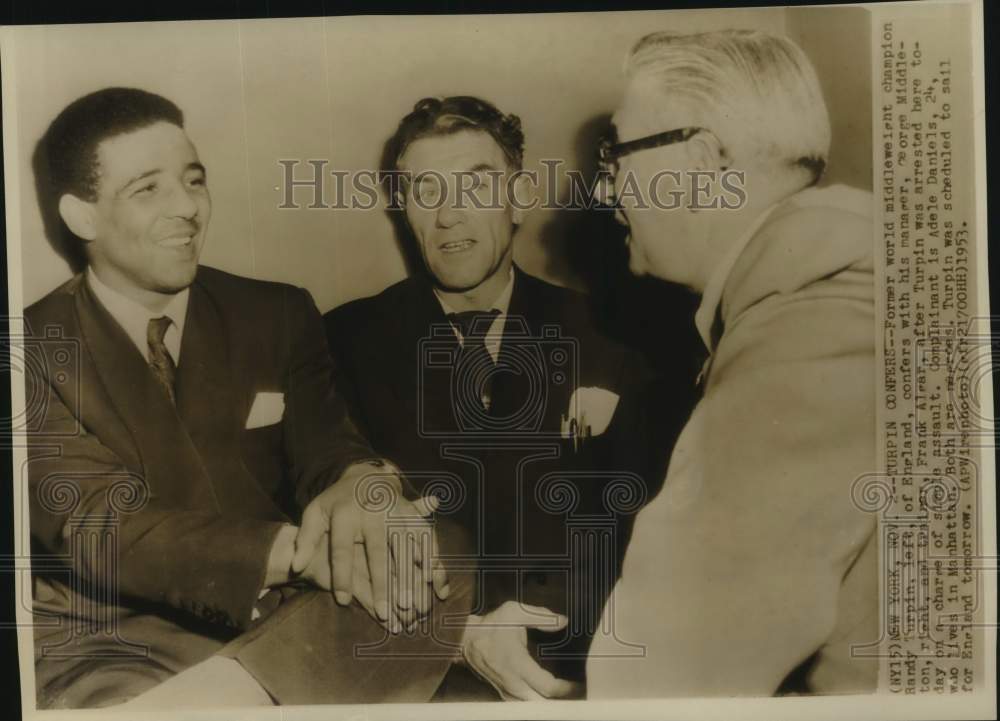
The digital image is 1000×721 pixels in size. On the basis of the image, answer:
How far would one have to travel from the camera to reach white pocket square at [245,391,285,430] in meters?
2.17

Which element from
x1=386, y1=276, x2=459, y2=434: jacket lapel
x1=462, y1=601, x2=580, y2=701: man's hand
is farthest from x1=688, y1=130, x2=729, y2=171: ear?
x1=462, y1=601, x2=580, y2=701: man's hand

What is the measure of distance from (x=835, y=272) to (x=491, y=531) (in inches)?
44.3

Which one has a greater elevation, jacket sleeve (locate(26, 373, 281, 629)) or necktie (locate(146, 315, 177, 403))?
necktie (locate(146, 315, 177, 403))

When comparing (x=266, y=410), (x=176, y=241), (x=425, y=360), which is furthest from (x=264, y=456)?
(x=176, y=241)

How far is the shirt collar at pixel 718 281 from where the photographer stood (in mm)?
2168

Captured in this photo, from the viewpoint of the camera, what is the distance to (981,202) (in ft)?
7.13

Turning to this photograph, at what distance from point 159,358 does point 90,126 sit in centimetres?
63

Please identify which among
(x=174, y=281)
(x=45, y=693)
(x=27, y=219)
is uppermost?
(x=27, y=219)

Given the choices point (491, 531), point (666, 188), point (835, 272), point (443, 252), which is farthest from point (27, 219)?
point (835, 272)

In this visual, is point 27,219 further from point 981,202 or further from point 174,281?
point 981,202

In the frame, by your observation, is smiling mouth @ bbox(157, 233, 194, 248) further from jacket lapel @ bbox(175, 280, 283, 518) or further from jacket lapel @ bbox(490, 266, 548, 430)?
jacket lapel @ bbox(490, 266, 548, 430)

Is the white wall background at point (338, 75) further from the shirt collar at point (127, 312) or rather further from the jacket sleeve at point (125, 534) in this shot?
the jacket sleeve at point (125, 534)

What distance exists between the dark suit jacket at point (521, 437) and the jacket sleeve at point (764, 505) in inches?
4.7

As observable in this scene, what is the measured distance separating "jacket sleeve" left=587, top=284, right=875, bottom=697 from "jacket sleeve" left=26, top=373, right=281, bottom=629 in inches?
38.5
